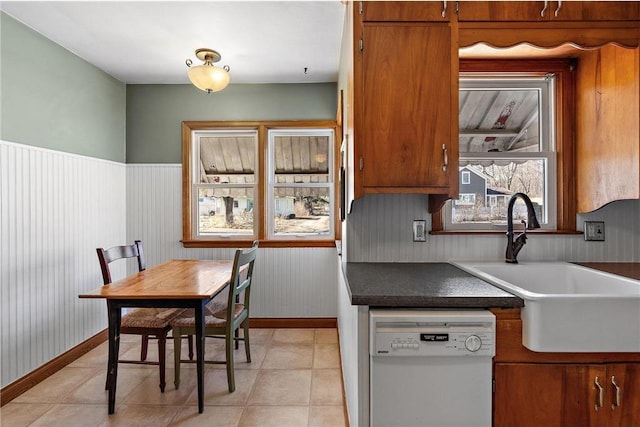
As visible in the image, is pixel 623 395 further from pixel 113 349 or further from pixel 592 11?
pixel 113 349

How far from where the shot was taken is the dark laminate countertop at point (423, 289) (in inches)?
50.9

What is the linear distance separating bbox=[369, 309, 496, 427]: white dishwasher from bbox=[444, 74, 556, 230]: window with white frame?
976 mm

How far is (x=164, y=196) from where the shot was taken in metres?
3.62

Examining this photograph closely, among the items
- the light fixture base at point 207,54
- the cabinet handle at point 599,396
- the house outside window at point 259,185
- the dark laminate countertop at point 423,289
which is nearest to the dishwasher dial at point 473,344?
the dark laminate countertop at point 423,289

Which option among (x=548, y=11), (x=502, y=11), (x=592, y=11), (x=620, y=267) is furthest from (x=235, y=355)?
(x=592, y=11)

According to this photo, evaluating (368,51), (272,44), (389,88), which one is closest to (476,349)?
(389,88)

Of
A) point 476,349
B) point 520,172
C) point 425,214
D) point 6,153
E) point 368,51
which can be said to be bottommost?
point 476,349

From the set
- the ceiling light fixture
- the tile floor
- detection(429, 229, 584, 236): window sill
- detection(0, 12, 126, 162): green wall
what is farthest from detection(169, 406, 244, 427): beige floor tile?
the ceiling light fixture

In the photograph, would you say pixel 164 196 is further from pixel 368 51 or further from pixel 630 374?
pixel 630 374

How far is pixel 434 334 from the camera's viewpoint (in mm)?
1267

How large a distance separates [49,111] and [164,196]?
3.91ft

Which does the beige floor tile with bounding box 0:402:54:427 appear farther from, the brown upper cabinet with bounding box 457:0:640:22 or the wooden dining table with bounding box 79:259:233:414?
the brown upper cabinet with bounding box 457:0:640:22

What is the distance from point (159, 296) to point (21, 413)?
1.16 metres

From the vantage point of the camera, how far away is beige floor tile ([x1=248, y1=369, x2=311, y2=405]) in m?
2.27
